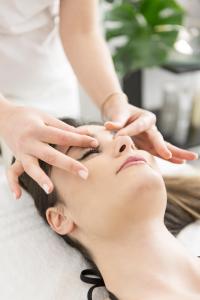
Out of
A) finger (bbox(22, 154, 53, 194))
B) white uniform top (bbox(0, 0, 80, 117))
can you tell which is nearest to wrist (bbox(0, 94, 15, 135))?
finger (bbox(22, 154, 53, 194))

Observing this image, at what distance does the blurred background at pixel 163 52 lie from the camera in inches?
87.9

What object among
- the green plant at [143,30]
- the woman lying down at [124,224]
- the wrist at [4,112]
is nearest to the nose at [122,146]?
the woman lying down at [124,224]

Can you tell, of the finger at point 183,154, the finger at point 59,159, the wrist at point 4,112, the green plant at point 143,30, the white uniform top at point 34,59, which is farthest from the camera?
the green plant at point 143,30

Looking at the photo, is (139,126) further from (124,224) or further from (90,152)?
(124,224)

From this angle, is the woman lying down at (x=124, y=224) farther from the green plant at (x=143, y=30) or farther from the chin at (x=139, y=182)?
the green plant at (x=143, y=30)

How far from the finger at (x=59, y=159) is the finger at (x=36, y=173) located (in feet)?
0.08

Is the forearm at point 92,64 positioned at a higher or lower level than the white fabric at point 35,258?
higher

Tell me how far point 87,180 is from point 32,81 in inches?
27.8

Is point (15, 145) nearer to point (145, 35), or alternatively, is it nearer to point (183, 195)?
point (183, 195)

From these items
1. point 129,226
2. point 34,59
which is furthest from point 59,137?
point 34,59

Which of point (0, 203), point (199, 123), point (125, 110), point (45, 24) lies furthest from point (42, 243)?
point (199, 123)

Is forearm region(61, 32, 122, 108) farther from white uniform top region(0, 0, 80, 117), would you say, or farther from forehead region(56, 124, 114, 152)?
forehead region(56, 124, 114, 152)

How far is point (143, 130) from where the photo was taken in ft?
3.68

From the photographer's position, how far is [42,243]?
117 centimetres
